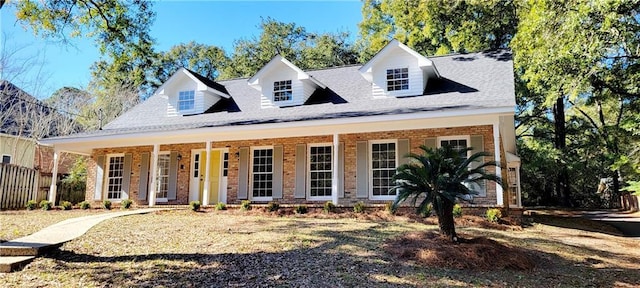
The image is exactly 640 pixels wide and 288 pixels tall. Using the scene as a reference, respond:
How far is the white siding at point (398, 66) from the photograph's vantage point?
13422mm

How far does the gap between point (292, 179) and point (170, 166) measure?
4925mm

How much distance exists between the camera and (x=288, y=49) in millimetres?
30953

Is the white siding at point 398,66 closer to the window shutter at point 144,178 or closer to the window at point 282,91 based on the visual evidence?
the window at point 282,91

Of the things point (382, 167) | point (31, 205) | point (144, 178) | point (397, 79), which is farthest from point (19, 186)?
point (397, 79)

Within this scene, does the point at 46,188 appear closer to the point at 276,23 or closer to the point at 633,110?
the point at 276,23

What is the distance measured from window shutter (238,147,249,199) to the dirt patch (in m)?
8.06

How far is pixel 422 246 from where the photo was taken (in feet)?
22.1

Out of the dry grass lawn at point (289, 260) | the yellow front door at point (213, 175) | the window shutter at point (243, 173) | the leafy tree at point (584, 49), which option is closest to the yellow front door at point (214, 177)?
the yellow front door at point (213, 175)

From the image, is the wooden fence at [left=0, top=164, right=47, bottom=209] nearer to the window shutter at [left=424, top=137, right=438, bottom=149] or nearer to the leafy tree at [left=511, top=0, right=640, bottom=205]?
the window shutter at [left=424, top=137, right=438, bottom=149]

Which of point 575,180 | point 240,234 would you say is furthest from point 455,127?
→ point 575,180

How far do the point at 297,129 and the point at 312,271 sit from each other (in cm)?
730

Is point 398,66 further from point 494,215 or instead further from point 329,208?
point 494,215

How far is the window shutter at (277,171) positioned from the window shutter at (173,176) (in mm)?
3954

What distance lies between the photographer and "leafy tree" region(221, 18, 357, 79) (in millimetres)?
29125
